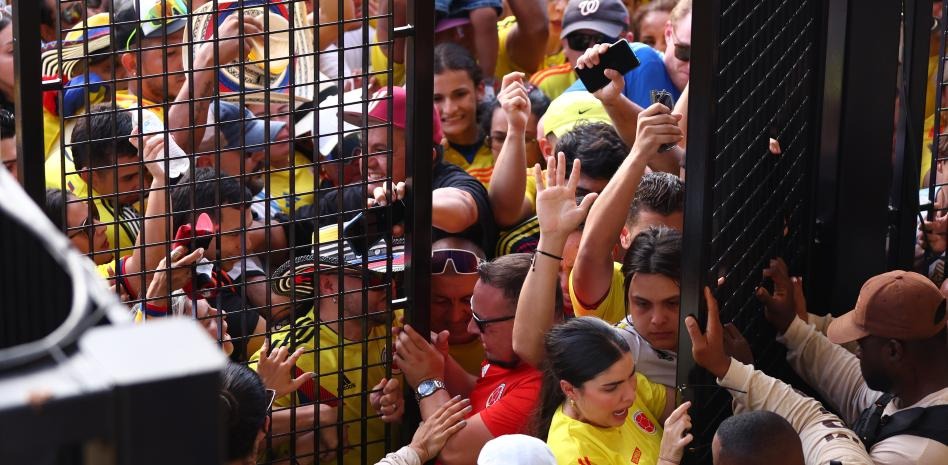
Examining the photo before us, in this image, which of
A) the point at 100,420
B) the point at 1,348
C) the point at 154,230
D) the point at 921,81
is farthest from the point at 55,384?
the point at 921,81

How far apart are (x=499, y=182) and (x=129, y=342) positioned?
3448 millimetres

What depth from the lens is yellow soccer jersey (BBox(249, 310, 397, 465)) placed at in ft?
11.8

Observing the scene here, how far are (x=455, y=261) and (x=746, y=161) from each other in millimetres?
919

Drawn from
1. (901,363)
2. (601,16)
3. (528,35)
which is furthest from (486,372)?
(528,35)

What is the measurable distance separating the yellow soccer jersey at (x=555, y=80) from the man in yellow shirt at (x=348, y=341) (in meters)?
2.52

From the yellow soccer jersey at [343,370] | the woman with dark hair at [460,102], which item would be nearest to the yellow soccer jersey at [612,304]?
the yellow soccer jersey at [343,370]

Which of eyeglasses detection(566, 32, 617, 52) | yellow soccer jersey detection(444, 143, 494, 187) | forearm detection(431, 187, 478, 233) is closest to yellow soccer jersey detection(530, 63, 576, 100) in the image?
eyeglasses detection(566, 32, 617, 52)

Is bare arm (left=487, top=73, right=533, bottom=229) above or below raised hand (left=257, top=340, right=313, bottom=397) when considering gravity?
above

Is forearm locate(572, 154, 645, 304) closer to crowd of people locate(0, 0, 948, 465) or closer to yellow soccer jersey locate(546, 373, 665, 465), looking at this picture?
crowd of people locate(0, 0, 948, 465)

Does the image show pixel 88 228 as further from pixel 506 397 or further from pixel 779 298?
pixel 779 298

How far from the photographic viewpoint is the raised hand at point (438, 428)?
3547 mm

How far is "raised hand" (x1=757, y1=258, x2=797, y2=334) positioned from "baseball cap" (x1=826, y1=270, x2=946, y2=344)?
1.34 ft

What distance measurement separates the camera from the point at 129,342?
3.29 feet

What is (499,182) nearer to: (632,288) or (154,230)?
(632,288)
